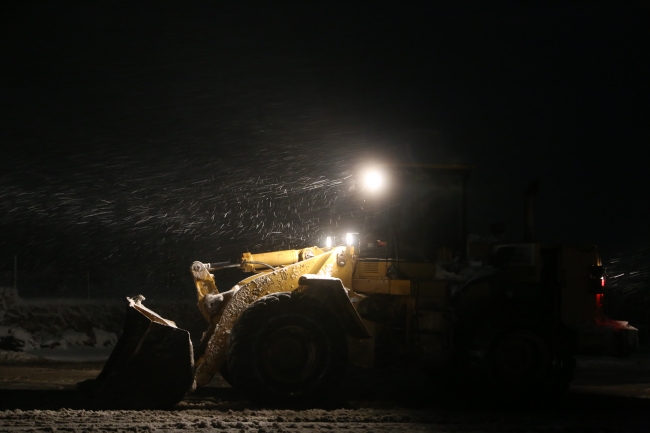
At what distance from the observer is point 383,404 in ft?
29.0

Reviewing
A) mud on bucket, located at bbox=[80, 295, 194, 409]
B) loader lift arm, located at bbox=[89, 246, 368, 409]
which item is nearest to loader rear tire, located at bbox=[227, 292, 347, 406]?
loader lift arm, located at bbox=[89, 246, 368, 409]

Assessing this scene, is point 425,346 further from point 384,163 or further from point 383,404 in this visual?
point 384,163

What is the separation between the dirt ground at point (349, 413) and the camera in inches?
284

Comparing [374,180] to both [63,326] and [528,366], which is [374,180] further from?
[63,326]

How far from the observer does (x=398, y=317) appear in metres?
9.27

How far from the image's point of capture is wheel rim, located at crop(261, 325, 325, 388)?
8352 mm

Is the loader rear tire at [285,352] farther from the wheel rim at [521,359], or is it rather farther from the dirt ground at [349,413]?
the wheel rim at [521,359]

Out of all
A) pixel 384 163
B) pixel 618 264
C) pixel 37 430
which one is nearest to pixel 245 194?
pixel 618 264

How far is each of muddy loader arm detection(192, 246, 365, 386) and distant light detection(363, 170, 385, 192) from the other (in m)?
0.87

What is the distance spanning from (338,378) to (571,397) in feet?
11.8

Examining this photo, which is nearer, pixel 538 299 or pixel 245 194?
pixel 538 299

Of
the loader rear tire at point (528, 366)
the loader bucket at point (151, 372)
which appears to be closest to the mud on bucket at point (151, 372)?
the loader bucket at point (151, 372)

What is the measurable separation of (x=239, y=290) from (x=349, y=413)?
200cm

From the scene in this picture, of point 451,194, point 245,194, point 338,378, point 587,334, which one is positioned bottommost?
point 338,378
